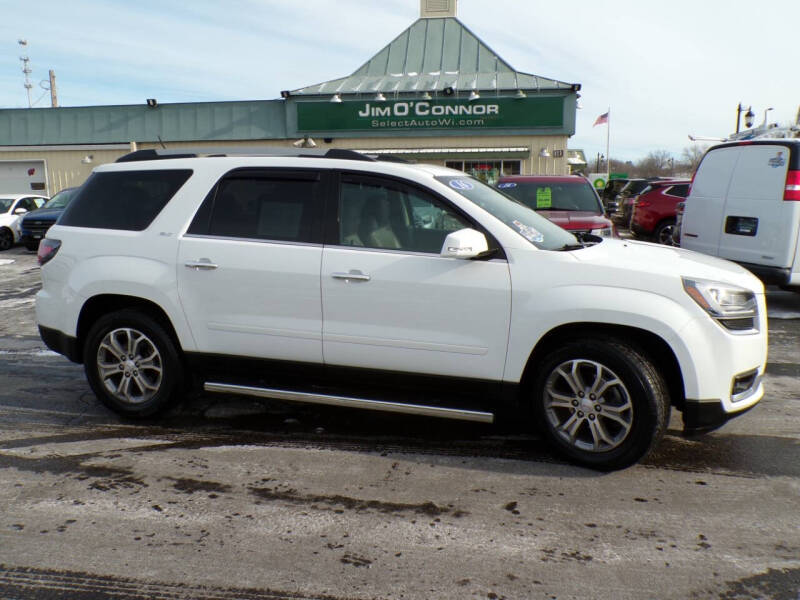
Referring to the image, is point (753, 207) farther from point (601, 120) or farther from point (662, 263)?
point (601, 120)

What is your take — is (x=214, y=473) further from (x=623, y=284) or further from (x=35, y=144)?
(x=35, y=144)

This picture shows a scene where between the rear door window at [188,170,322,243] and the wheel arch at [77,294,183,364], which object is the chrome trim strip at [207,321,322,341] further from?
the rear door window at [188,170,322,243]

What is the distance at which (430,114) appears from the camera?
23750 millimetres

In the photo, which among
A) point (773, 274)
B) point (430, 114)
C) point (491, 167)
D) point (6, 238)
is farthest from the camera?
point (491, 167)

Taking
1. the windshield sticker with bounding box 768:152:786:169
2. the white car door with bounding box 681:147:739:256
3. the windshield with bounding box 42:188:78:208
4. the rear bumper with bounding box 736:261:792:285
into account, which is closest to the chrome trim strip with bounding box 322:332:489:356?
the rear bumper with bounding box 736:261:792:285

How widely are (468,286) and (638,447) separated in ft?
4.27

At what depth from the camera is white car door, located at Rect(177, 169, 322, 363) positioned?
4.09 m

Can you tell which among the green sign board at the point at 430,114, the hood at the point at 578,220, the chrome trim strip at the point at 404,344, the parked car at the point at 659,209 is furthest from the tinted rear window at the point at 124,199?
the green sign board at the point at 430,114

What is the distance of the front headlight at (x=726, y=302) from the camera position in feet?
11.7

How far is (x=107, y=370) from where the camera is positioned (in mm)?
4625

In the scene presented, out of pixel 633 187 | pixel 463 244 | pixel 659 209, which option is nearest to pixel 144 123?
pixel 633 187

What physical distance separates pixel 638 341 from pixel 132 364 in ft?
11.0

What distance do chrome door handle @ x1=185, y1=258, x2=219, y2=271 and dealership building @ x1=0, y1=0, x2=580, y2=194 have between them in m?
19.7

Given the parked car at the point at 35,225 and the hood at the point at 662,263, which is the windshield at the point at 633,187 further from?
the hood at the point at 662,263
